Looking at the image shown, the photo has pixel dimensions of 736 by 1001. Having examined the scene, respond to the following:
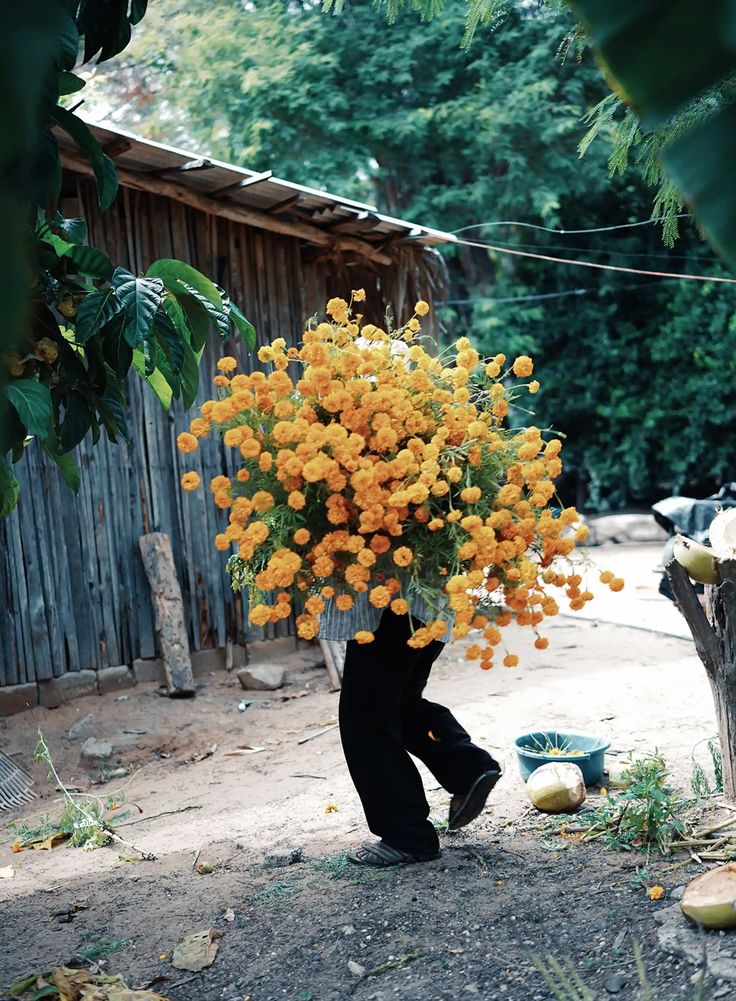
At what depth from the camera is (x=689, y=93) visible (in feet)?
2.92

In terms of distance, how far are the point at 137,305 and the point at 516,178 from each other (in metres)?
13.2

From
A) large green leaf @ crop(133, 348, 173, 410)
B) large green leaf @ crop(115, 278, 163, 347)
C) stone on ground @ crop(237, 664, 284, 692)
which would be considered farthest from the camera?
stone on ground @ crop(237, 664, 284, 692)

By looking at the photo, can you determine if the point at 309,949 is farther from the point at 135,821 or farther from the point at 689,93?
the point at 689,93

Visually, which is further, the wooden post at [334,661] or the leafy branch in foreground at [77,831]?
the wooden post at [334,661]

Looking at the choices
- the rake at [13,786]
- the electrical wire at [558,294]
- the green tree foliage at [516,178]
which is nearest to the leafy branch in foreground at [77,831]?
the rake at [13,786]

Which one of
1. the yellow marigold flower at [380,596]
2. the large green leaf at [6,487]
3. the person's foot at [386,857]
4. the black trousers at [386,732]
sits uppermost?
the large green leaf at [6,487]

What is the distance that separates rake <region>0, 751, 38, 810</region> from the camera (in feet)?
15.9

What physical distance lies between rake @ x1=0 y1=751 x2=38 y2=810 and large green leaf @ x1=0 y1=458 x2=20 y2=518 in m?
2.72

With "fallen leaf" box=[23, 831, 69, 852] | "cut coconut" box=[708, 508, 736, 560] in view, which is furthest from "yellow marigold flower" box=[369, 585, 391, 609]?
"fallen leaf" box=[23, 831, 69, 852]

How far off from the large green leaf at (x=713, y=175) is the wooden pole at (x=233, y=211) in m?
5.10

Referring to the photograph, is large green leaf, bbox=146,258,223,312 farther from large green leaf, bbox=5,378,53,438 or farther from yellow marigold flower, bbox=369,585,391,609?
yellow marigold flower, bbox=369,585,391,609

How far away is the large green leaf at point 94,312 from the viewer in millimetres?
2357

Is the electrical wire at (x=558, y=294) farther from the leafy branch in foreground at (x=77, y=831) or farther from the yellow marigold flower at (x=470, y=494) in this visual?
the yellow marigold flower at (x=470, y=494)

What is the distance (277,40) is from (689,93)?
1557 cm
